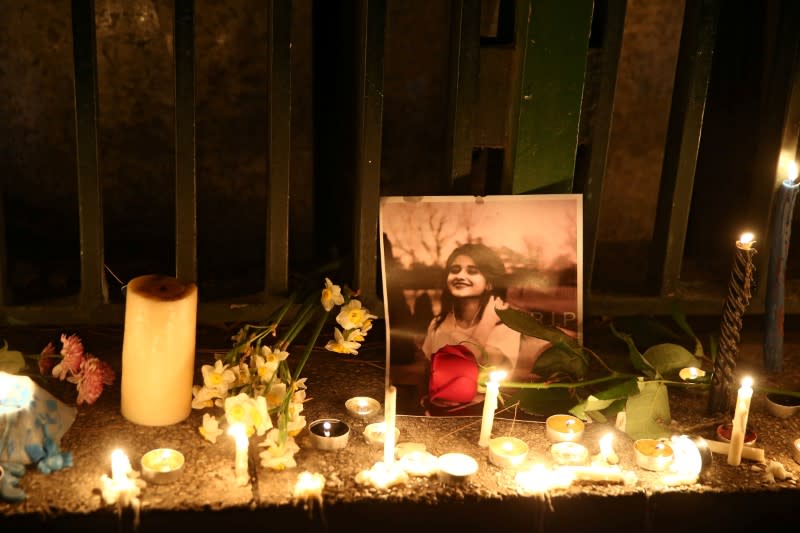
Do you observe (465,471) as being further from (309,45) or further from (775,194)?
(309,45)

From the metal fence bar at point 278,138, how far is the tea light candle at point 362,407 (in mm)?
462

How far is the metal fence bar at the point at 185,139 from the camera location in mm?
2246

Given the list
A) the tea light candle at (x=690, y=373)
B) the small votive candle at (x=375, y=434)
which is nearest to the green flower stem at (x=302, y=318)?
the small votive candle at (x=375, y=434)

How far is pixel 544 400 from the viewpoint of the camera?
226cm

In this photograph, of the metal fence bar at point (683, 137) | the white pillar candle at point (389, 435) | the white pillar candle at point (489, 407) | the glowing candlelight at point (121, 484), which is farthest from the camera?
the metal fence bar at point (683, 137)

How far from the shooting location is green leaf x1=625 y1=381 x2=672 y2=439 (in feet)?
6.93

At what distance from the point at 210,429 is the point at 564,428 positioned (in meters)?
0.86

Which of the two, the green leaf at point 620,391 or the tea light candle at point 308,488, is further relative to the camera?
the green leaf at point 620,391

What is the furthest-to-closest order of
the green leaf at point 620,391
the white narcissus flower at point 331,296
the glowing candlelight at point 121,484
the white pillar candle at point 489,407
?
the white narcissus flower at point 331,296 < the green leaf at point 620,391 < the white pillar candle at point 489,407 < the glowing candlelight at point 121,484

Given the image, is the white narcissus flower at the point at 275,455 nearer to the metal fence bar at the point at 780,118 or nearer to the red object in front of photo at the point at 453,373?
the red object in front of photo at the point at 453,373

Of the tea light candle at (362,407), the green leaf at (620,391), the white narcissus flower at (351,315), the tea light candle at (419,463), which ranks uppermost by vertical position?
the white narcissus flower at (351,315)

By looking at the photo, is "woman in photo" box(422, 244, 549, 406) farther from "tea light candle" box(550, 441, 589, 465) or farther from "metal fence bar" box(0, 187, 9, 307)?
"metal fence bar" box(0, 187, 9, 307)

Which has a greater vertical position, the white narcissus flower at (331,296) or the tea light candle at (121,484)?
the white narcissus flower at (331,296)

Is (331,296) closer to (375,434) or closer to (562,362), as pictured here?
(375,434)
